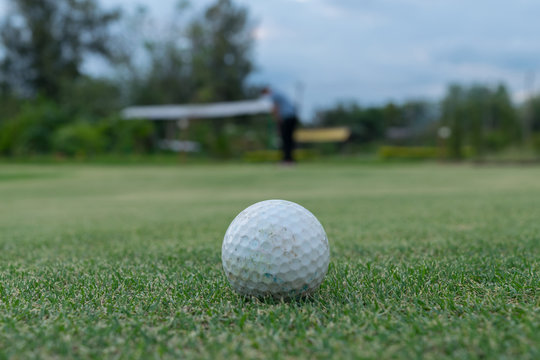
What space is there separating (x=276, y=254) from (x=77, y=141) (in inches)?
891

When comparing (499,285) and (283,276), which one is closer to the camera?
(283,276)

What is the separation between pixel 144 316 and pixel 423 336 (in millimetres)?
905

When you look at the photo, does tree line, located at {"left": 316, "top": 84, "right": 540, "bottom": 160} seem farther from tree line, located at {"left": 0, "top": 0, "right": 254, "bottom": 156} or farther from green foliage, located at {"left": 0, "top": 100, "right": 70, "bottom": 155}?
green foliage, located at {"left": 0, "top": 100, "right": 70, "bottom": 155}

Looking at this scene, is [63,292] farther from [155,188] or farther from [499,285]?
[155,188]

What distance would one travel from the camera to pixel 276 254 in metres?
1.70

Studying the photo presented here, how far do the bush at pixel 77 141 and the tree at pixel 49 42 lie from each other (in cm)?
1408

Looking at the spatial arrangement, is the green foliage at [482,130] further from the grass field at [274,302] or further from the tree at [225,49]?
the grass field at [274,302]

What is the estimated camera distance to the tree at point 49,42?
34.9 m

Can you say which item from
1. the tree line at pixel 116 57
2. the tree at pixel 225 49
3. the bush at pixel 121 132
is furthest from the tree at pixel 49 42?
the bush at pixel 121 132

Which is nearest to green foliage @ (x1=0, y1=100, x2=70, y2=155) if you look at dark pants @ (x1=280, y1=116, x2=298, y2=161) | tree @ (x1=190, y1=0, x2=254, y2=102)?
tree @ (x1=190, y1=0, x2=254, y2=102)

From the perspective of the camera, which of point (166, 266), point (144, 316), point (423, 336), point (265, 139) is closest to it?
point (423, 336)

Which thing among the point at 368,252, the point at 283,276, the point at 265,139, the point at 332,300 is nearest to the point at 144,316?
the point at 283,276

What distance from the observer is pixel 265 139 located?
1139 inches

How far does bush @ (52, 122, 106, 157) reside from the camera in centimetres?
2191
